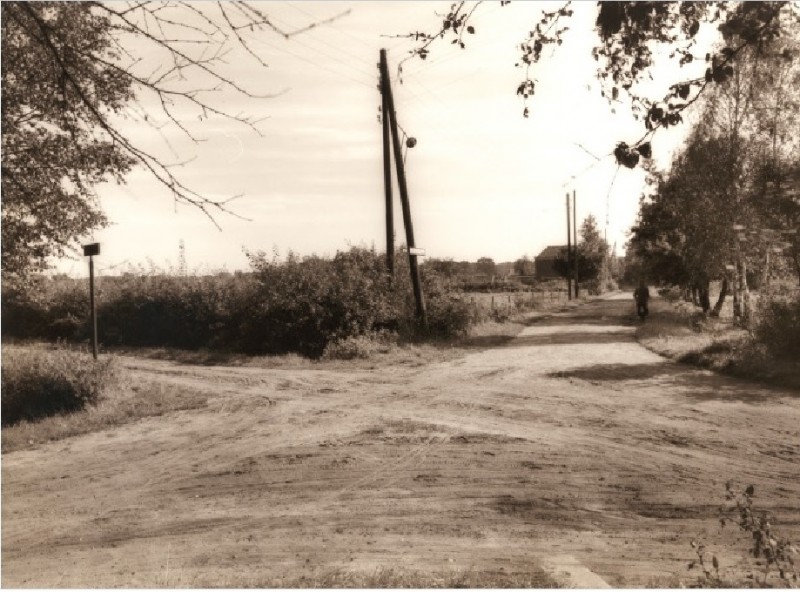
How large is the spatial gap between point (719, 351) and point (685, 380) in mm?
3921

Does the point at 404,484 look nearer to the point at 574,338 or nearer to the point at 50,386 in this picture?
the point at 50,386

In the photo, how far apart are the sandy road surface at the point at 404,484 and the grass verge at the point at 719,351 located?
115cm

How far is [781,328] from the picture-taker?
15.5 metres

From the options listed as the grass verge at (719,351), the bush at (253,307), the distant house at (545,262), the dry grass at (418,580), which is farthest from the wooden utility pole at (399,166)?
the distant house at (545,262)

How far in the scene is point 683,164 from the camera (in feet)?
91.4

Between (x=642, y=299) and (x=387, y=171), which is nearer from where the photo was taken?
(x=387, y=171)

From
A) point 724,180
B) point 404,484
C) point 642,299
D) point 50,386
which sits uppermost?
point 724,180

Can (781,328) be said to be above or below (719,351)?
above

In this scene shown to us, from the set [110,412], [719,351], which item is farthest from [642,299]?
[110,412]

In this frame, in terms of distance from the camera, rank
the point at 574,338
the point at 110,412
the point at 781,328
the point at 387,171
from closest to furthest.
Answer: the point at 110,412 < the point at 781,328 < the point at 387,171 < the point at 574,338

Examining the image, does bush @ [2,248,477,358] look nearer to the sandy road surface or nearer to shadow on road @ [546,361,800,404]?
the sandy road surface

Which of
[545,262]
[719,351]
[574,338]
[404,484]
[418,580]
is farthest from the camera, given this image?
[545,262]

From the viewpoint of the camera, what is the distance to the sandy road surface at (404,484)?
555cm

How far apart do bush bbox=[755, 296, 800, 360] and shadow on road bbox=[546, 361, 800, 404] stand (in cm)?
174
